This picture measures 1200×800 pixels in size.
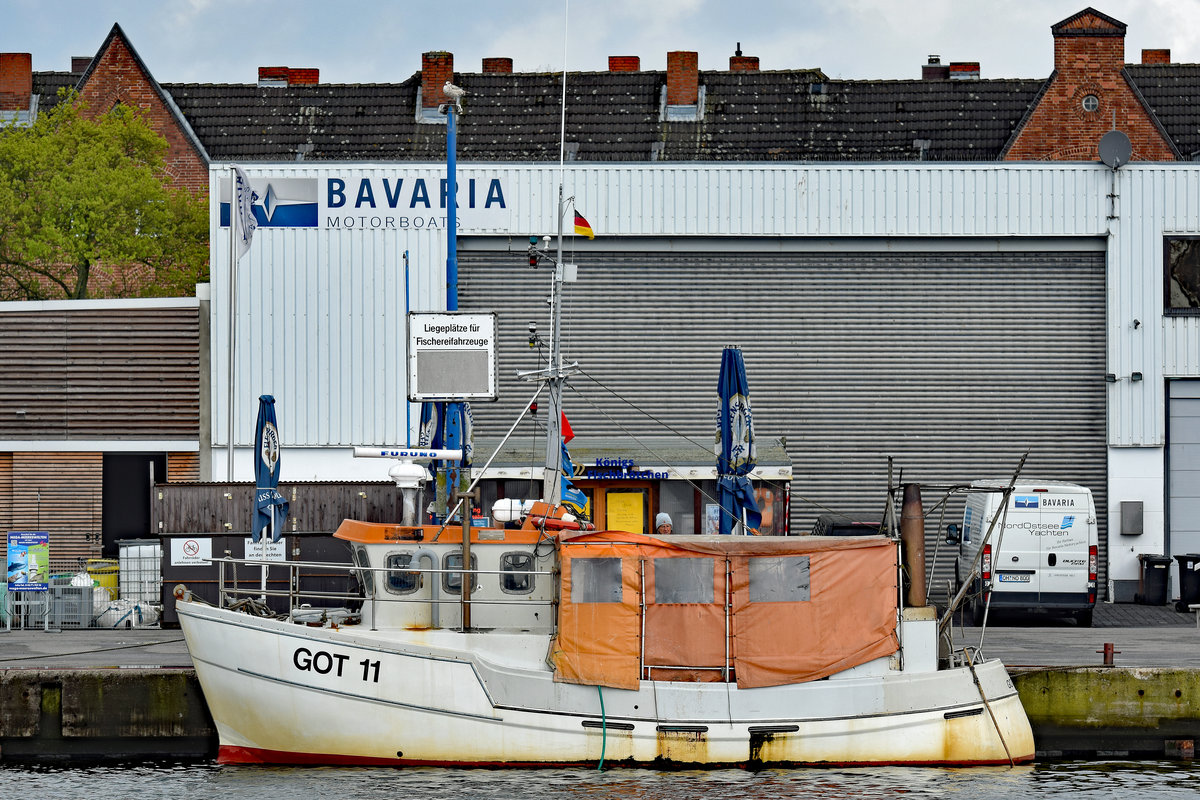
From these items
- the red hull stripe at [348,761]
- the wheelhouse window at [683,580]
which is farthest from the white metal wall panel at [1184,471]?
the wheelhouse window at [683,580]

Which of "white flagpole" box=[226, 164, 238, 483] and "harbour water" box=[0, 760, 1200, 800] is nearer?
"harbour water" box=[0, 760, 1200, 800]

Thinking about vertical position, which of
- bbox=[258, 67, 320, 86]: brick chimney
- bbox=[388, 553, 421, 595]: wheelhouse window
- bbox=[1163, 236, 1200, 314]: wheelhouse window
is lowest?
bbox=[388, 553, 421, 595]: wheelhouse window

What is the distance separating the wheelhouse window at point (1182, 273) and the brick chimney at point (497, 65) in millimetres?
26211

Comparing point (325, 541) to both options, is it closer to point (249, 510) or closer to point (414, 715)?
point (249, 510)

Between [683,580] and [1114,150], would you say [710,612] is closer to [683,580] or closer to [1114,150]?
[683,580]

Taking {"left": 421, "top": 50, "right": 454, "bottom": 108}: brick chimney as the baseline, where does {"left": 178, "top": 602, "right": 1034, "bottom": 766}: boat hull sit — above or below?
below

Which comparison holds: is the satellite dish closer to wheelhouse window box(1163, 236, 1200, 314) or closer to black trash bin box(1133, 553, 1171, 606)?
wheelhouse window box(1163, 236, 1200, 314)

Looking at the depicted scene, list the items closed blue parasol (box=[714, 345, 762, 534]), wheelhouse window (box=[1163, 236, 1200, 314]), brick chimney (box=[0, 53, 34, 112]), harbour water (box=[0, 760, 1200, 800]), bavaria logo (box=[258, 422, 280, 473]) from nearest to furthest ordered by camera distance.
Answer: harbour water (box=[0, 760, 1200, 800]) < closed blue parasol (box=[714, 345, 762, 534]) < bavaria logo (box=[258, 422, 280, 473]) < wheelhouse window (box=[1163, 236, 1200, 314]) < brick chimney (box=[0, 53, 34, 112])

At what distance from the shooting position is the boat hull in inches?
758

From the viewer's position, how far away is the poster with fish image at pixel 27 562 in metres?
26.8

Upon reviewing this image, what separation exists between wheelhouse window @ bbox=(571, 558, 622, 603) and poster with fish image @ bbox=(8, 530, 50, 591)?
40.2 ft

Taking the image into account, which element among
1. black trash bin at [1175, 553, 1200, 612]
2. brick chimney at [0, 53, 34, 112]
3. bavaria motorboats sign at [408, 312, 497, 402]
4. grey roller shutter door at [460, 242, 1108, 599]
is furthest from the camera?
brick chimney at [0, 53, 34, 112]

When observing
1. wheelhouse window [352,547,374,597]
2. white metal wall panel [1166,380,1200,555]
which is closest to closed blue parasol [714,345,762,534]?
wheelhouse window [352,547,374,597]

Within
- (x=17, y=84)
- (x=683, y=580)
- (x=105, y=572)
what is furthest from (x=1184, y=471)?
(x=17, y=84)
